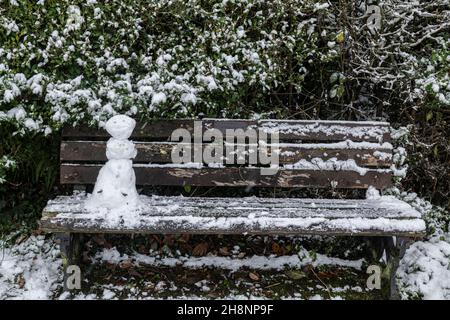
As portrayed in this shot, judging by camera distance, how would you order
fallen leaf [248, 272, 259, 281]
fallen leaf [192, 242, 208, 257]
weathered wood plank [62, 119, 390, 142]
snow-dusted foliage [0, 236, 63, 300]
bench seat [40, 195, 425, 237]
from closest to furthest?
bench seat [40, 195, 425, 237]
snow-dusted foliage [0, 236, 63, 300]
fallen leaf [248, 272, 259, 281]
weathered wood plank [62, 119, 390, 142]
fallen leaf [192, 242, 208, 257]

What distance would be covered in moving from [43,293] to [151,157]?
1176 millimetres

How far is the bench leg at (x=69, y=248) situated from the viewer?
10.5ft

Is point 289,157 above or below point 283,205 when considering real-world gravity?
above

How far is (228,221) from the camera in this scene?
3.14m

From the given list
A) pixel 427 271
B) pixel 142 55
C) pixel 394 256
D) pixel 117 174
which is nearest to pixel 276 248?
pixel 394 256

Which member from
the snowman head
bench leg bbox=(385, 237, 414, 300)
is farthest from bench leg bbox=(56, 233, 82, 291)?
bench leg bbox=(385, 237, 414, 300)

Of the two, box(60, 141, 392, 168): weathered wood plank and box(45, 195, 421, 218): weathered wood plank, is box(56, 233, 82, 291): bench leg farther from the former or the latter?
box(60, 141, 392, 168): weathered wood plank

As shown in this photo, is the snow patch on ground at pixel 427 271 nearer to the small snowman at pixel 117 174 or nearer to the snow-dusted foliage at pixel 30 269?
the small snowman at pixel 117 174

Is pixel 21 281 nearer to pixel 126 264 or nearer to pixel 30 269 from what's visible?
pixel 30 269

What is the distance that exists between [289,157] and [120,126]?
127 cm

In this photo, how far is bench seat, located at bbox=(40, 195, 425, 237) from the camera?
310 centimetres

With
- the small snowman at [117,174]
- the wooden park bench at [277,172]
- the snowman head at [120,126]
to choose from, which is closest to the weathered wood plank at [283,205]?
the wooden park bench at [277,172]

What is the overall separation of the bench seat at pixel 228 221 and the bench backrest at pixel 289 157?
1.42ft

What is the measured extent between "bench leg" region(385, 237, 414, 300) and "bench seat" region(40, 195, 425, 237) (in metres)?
0.13
